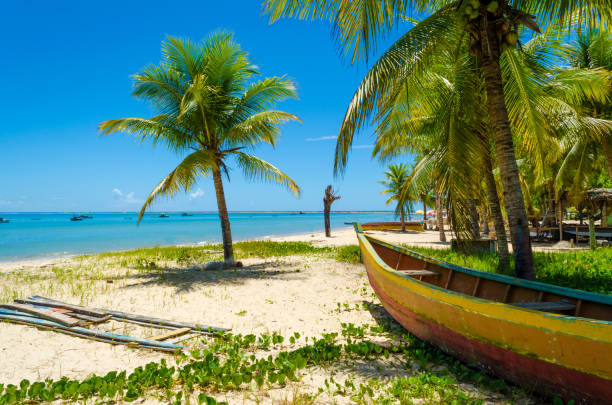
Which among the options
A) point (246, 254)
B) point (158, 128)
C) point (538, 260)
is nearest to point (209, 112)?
point (158, 128)

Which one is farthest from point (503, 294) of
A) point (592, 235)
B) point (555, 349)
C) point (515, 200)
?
point (592, 235)

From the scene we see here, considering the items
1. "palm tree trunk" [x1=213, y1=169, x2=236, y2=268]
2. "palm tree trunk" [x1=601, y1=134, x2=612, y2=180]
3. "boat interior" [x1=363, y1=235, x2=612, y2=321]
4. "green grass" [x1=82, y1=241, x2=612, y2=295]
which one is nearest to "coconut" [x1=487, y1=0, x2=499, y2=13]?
"boat interior" [x1=363, y1=235, x2=612, y2=321]

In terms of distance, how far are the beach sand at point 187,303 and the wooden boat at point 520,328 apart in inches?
29.6

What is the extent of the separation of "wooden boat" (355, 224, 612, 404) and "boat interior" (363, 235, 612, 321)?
10 mm

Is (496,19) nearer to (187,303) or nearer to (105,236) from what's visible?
(187,303)

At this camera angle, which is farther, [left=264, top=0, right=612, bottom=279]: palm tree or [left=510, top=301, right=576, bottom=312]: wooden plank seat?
[left=264, top=0, right=612, bottom=279]: palm tree

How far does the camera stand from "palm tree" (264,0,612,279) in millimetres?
5191

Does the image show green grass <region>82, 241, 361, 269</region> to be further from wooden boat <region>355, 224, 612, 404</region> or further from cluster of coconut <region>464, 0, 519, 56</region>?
cluster of coconut <region>464, 0, 519, 56</region>

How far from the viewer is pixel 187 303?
6926 mm

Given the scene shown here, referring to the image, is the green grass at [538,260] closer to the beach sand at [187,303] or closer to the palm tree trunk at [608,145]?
the beach sand at [187,303]

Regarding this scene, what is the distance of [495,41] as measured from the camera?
5.31 metres

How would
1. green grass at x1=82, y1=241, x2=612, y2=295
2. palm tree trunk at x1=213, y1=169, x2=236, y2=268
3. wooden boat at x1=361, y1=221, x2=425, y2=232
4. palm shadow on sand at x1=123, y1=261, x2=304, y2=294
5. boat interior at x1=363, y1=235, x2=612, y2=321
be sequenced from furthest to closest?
wooden boat at x1=361, y1=221, x2=425, y2=232 < palm tree trunk at x1=213, y1=169, x2=236, y2=268 < palm shadow on sand at x1=123, y1=261, x2=304, y2=294 < green grass at x1=82, y1=241, x2=612, y2=295 < boat interior at x1=363, y1=235, x2=612, y2=321

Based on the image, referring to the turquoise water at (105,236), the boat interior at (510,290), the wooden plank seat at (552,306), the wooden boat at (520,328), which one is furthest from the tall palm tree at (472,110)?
the turquoise water at (105,236)

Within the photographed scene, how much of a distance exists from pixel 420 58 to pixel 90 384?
6307mm
